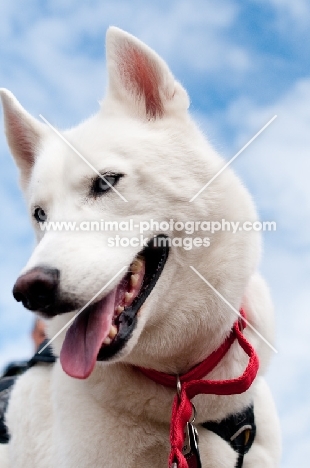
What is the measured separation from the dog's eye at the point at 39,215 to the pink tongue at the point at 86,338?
0.72 metres

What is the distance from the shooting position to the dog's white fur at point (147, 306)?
305 centimetres

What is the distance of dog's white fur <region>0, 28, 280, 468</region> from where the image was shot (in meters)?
3.05

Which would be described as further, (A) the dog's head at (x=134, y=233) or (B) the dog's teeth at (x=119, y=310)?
(B) the dog's teeth at (x=119, y=310)

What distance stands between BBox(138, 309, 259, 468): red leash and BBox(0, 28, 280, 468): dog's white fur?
0.18ft

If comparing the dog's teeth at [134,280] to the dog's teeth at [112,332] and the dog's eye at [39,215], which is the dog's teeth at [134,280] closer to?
the dog's teeth at [112,332]

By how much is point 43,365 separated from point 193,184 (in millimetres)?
1576

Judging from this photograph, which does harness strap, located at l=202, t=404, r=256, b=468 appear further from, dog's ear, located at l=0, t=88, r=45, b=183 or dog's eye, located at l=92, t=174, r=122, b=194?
dog's ear, located at l=0, t=88, r=45, b=183

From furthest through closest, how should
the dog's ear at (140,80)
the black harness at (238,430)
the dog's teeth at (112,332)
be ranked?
the dog's ear at (140,80)
the black harness at (238,430)
the dog's teeth at (112,332)

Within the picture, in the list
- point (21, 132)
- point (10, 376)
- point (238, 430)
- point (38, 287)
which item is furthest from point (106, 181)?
point (10, 376)

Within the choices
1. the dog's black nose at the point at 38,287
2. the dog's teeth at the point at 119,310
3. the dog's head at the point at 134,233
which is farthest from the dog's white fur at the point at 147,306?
the dog's black nose at the point at 38,287

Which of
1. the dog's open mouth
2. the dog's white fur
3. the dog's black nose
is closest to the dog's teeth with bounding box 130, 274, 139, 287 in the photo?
the dog's open mouth

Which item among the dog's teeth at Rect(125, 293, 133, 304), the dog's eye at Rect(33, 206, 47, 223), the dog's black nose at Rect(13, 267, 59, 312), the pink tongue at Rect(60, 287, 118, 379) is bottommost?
the pink tongue at Rect(60, 287, 118, 379)

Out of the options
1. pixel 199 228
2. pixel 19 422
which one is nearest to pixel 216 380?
pixel 199 228

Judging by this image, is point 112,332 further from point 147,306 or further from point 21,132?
point 21,132
